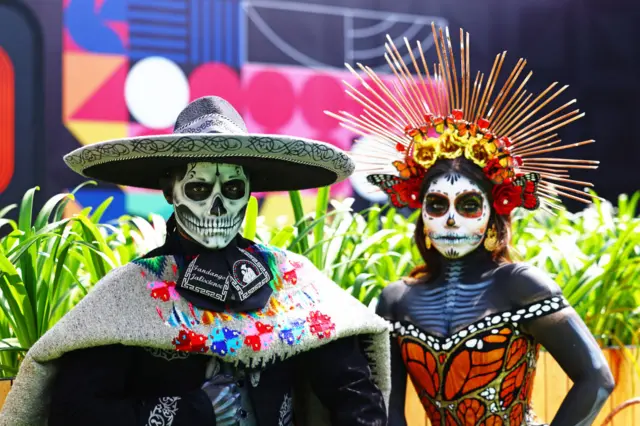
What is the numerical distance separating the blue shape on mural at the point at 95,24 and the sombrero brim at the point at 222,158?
423 cm

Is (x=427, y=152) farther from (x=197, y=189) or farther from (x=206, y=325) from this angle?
(x=206, y=325)

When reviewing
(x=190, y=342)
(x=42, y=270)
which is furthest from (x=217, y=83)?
(x=190, y=342)

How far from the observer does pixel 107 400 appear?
210 centimetres

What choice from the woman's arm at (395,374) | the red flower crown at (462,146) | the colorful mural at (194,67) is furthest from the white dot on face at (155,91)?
the woman's arm at (395,374)

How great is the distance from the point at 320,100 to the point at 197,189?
5.11 metres

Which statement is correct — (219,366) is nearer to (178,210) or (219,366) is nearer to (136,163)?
(178,210)

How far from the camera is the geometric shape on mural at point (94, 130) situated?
6461 millimetres

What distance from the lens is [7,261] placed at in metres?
2.71

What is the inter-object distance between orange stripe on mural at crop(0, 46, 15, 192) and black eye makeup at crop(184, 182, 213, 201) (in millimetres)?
4365

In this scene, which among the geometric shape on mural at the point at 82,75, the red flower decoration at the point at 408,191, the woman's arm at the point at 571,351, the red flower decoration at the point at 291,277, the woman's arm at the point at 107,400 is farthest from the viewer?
the geometric shape on mural at the point at 82,75

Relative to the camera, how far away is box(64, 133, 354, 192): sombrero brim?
2164 mm

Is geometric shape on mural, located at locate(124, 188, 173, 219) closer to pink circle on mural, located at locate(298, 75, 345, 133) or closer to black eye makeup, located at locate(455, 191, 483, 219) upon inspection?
pink circle on mural, located at locate(298, 75, 345, 133)

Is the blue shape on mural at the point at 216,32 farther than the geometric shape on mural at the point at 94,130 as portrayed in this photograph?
Yes

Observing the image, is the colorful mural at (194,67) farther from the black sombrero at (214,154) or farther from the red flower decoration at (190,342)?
the red flower decoration at (190,342)
